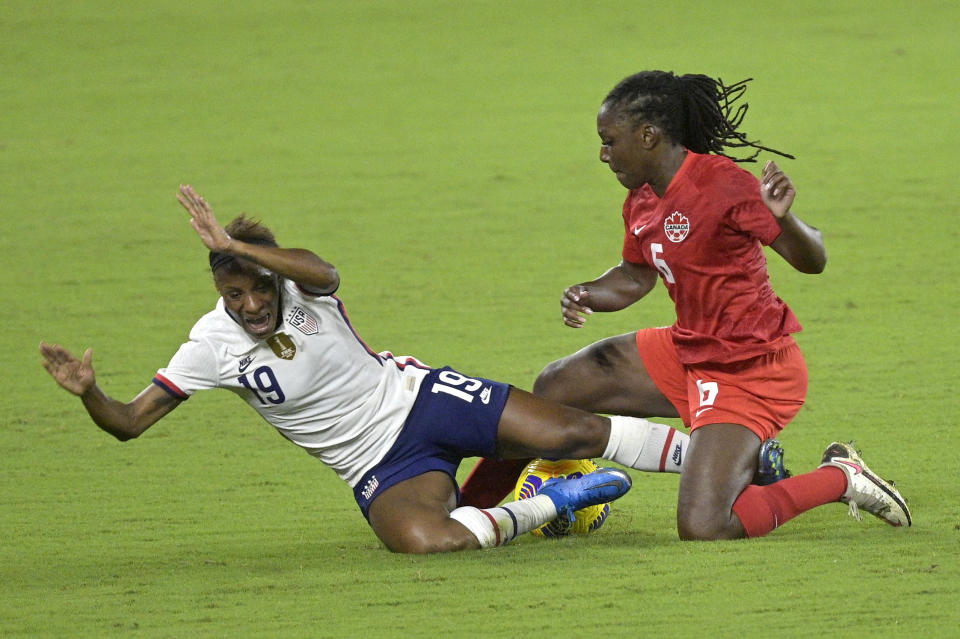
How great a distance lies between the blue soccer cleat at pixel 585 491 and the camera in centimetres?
407

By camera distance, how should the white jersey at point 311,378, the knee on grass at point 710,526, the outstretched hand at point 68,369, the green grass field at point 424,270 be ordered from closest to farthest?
1. the green grass field at point 424,270
2. the outstretched hand at point 68,369
3. the knee on grass at point 710,526
4. the white jersey at point 311,378

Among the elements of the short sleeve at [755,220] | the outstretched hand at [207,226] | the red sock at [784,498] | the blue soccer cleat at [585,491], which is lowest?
the blue soccer cleat at [585,491]

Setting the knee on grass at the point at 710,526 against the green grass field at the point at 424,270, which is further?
the knee on grass at the point at 710,526

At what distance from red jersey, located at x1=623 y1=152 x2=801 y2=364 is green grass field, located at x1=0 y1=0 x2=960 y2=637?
1.82ft

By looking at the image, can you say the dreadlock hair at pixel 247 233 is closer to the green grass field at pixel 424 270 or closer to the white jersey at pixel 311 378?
the white jersey at pixel 311 378

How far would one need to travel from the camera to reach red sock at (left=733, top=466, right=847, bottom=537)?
3947 millimetres

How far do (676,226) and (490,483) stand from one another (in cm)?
100

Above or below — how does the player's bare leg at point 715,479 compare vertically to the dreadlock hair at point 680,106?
below

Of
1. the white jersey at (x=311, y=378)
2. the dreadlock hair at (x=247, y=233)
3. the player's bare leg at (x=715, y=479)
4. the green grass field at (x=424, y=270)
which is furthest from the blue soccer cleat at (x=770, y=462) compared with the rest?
the dreadlock hair at (x=247, y=233)

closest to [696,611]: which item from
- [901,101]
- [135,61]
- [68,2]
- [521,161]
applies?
[521,161]

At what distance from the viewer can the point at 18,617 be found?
3488mm

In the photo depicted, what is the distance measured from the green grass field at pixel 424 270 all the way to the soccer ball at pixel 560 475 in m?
0.07

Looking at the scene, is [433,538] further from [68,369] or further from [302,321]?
[68,369]

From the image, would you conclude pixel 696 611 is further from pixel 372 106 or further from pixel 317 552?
pixel 372 106
